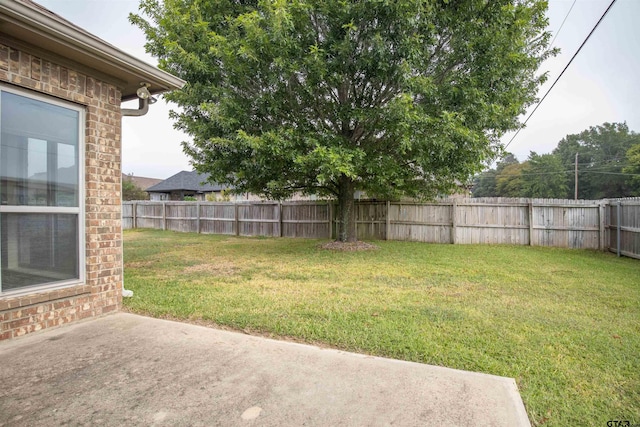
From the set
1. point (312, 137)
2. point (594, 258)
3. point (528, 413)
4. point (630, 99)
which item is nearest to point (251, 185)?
point (312, 137)

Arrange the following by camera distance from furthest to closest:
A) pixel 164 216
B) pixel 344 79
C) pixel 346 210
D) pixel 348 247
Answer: pixel 164 216
pixel 346 210
pixel 348 247
pixel 344 79

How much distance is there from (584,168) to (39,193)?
56.9 metres

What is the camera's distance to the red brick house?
9.83 feet

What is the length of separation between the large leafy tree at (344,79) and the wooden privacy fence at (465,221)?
9.61 feet

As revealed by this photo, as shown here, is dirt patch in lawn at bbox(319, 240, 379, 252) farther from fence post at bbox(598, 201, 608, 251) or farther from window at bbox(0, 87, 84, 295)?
window at bbox(0, 87, 84, 295)

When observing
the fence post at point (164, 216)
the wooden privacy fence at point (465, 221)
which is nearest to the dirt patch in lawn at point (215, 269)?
the wooden privacy fence at point (465, 221)

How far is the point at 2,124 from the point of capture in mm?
2979

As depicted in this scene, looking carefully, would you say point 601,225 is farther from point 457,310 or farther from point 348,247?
point 457,310

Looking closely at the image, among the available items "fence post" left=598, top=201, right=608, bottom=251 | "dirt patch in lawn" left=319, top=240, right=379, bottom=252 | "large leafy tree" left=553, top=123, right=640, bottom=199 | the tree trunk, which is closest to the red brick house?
"dirt patch in lawn" left=319, top=240, right=379, bottom=252

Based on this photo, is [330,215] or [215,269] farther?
[330,215]

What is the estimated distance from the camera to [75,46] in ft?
10.4

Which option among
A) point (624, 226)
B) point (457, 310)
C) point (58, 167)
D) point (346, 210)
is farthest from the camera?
point (346, 210)

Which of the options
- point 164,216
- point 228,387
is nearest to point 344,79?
point 228,387

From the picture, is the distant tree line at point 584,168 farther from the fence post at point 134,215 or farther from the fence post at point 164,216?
the fence post at point 134,215
